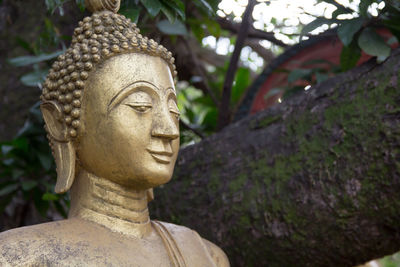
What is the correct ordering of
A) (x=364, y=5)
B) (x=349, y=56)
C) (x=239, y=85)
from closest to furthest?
(x=364, y=5) < (x=349, y=56) < (x=239, y=85)

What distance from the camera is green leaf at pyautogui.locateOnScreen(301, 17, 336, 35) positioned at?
9.81ft

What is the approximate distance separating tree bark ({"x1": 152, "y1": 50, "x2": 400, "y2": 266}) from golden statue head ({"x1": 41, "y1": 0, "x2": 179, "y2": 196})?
29.5 inches

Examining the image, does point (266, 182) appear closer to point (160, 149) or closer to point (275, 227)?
point (275, 227)

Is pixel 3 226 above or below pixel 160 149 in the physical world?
below

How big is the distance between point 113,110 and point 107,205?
354mm

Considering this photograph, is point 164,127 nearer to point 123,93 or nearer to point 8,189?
point 123,93

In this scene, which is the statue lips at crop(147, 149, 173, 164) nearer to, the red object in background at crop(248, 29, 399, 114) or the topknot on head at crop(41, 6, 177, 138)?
the topknot on head at crop(41, 6, 177, 138)

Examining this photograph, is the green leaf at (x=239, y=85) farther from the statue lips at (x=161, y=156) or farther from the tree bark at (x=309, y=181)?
the statue lips at (x=161, y=156)

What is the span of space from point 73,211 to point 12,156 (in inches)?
53.5

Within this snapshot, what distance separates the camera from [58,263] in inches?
82.1

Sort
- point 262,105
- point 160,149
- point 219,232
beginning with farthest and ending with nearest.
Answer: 1. point 262,105
2. point 219,232
3. point 160,149

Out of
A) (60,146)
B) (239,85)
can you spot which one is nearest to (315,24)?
(60,146)

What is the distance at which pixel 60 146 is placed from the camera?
2379mm

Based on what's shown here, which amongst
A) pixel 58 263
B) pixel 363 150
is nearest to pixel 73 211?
pixel 58 263
